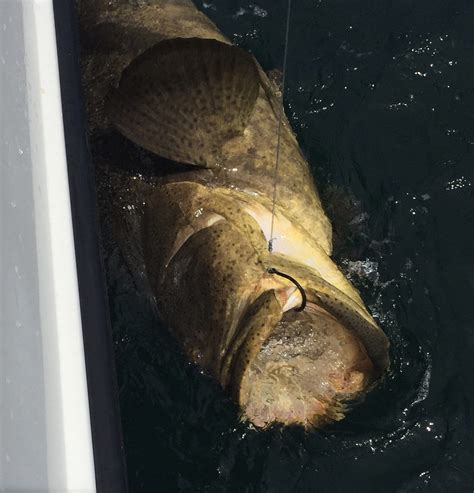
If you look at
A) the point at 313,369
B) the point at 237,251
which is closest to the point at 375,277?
the point at 313,369

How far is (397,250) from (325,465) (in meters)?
1.50

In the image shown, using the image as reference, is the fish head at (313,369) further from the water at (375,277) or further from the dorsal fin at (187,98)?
the dorsal fin at (187,98)

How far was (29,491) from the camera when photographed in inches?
106

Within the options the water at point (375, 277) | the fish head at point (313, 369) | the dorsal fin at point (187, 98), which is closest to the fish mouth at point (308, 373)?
the fish head at point (313, 369)

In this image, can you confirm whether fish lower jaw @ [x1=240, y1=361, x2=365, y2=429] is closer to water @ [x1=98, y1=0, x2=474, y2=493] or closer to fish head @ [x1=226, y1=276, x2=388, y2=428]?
fish head @ [x1=226, y1=276, x2=388, y2=428]

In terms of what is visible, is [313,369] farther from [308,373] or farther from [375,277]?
[375,277]

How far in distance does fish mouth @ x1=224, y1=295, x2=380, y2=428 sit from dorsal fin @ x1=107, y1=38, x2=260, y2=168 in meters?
1.05

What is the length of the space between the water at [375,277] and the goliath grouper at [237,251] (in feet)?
1.59

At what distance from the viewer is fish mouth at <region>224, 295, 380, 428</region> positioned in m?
4.10

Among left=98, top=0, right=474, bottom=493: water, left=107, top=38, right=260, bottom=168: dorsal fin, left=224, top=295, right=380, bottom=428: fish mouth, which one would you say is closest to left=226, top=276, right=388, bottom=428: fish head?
left=224, top=295, right=380, bottom=428: fish mouth

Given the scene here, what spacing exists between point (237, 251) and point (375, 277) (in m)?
1.40

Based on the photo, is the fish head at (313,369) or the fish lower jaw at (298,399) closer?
the fish head at (313,369)

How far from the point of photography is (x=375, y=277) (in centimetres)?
A: 511

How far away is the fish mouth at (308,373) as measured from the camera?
13.4ft
